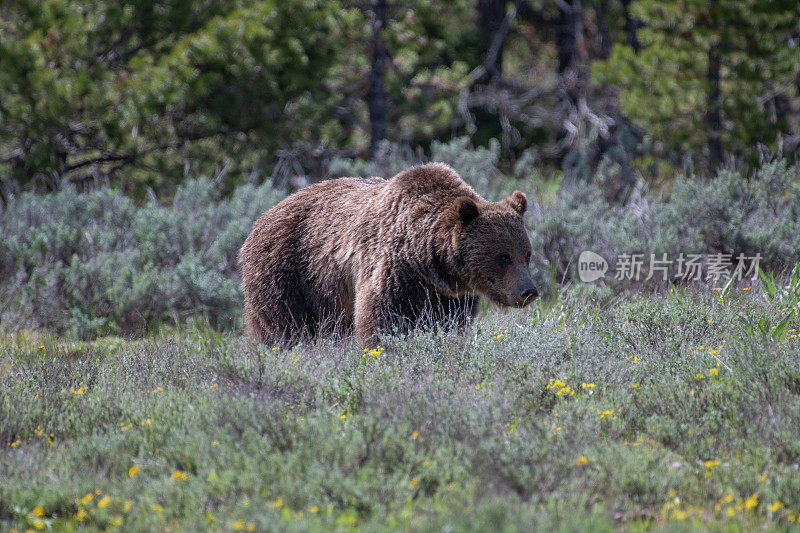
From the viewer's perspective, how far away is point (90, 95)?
36.6 feet

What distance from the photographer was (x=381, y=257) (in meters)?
5.67

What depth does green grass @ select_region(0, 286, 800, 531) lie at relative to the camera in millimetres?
3467

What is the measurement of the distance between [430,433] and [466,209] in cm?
200

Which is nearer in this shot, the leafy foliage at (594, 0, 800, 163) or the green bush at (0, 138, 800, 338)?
the green bush at (0, 138, 800, 338)

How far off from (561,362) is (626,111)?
813 centimetres

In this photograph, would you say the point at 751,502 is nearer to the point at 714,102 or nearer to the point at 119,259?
the point at 119,259

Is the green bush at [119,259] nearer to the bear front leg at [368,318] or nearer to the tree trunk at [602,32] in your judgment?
the bear front leg at [368,318]

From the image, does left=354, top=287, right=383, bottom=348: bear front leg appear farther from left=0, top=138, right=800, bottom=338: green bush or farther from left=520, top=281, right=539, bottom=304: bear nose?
left=0, top=138, right=800, bottom=338: green bush

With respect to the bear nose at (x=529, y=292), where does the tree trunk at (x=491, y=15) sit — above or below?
above

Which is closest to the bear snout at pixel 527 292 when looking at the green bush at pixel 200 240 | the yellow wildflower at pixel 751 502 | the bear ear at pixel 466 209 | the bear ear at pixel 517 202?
the bear ear at pixel 466 209

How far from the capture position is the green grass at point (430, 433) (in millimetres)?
3467

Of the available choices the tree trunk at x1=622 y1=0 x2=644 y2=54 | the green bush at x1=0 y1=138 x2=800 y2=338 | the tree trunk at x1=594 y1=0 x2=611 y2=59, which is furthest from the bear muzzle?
the tree trunk at x1=594 y1=0 x2=611 y2=59

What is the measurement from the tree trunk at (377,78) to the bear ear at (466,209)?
7278mm

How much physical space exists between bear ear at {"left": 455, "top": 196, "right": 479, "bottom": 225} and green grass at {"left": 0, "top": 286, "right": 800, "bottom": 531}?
2.59 ft
